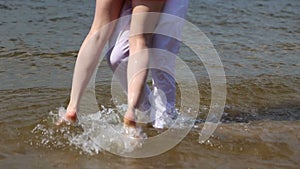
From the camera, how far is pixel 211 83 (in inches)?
188

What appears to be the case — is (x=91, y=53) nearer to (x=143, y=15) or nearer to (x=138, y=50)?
(x=138, y=50)

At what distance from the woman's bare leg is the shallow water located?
288 millimetres

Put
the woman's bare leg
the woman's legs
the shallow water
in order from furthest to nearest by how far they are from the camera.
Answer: the woman's legs < the woman's bare leg < the shallow water

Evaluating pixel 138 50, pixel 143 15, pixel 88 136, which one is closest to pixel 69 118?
pixel 88 136

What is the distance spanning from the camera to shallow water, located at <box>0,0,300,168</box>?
10.5 feet

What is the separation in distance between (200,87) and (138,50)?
139 centimetres

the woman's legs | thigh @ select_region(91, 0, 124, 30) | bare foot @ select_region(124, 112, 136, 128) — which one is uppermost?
thigh @ select_region(91, 0, 124, 30)

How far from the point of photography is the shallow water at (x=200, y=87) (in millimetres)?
3213

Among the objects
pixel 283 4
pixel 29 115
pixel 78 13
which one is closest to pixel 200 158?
pixel 29 115

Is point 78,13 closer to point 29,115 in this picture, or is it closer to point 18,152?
point 29,115

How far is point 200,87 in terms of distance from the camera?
464 centimetres

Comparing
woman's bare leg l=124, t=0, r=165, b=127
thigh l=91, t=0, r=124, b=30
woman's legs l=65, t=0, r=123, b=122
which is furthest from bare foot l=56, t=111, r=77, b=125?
thigh l=91, t=0, r=124, b=30

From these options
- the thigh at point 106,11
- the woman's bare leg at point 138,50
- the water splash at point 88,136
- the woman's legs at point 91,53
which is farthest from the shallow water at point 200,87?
the thigh at point 106,11

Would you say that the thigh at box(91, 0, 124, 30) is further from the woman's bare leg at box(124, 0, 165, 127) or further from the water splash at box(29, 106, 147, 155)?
the water splash at box(29, 106, 147, 155)
